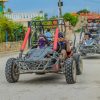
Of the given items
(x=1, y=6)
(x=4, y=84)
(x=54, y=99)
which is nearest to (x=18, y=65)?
(x=4, y=84)

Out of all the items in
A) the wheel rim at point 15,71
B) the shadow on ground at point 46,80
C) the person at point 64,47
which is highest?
the person at point 64,47

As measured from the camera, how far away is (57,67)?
14469mm

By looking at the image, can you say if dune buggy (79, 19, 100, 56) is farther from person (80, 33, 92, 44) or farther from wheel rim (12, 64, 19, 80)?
wheel rim (12, 64, 19, 80)

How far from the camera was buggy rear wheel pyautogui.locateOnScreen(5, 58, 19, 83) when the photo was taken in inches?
570

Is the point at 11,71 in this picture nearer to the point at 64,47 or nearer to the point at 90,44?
the point at 64,47

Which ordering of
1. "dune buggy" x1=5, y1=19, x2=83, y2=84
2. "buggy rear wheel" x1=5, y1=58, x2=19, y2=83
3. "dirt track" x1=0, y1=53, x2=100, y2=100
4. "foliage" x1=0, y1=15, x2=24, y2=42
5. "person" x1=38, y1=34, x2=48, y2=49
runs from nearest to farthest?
1. "dirt track" x1=0, y1=53, x2=100, y2=100
2. "dune buggy" x1=5, y1=19, x2=83, y2=84
3. "buggy rear wheel" x1=5, y1=58, x2=19, y2=83
4. "person" x1=38, y1=34, x2=48, y2=49
5. "foliage" x1=0, y1=15, x2=24, y2=42

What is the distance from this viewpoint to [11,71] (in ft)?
47.5

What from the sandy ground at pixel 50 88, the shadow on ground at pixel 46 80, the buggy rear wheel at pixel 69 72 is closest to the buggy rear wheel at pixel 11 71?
the sandy ground at pixel 50 88

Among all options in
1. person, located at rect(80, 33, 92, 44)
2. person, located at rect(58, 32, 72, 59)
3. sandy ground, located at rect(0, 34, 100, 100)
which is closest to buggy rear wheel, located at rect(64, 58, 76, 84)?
sandy ground, located at rect(0, 34, 100, 100)

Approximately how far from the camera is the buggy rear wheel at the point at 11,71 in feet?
47.5

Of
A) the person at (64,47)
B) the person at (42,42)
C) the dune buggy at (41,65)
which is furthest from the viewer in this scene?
the person at (42,42)

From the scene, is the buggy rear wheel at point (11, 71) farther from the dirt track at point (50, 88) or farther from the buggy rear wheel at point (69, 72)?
the buggy rear wheel at point (69, 72)

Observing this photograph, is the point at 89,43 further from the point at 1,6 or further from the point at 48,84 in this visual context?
the point at 1,6

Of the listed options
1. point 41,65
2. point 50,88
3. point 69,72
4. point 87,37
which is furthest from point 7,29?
point 50,88
